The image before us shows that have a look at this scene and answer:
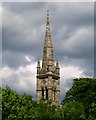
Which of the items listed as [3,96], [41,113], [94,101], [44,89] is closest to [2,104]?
[3,96]

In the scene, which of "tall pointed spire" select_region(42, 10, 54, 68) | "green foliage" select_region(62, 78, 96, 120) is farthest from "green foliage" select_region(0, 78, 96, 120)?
"tall pointed spire" select_region(42, 10, 54, 68)

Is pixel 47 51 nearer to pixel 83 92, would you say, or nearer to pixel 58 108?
pixel 83 92

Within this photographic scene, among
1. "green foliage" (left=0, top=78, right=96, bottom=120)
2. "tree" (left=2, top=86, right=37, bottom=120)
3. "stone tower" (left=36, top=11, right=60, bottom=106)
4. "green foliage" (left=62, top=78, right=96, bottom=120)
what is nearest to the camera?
"green foliage" (left=0, top=78, right=96, bottom=120)

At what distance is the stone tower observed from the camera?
106 meters

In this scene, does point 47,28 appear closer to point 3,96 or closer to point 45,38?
point 45,38

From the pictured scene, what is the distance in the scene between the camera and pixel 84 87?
76000mm

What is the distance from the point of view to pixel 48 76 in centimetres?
10700

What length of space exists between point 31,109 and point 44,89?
4234 centimetres

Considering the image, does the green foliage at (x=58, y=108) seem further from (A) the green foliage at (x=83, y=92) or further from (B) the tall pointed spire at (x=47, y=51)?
(B) the tall pointed spire at (x=47, y=51)

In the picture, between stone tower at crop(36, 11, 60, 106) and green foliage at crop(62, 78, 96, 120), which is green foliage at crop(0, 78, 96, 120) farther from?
stone tower at crop(36, 11, 60, 106)

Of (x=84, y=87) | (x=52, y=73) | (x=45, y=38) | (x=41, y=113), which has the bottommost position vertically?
(x=41, y=113)

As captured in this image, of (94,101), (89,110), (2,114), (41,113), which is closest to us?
(41,113)

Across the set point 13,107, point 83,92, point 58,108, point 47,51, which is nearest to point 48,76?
point 47,51

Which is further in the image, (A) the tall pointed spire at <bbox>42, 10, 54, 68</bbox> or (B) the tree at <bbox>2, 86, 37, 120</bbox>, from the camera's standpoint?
(A) the tall pointed spire at <bbox>42, 10, 54, 68</bbox>
